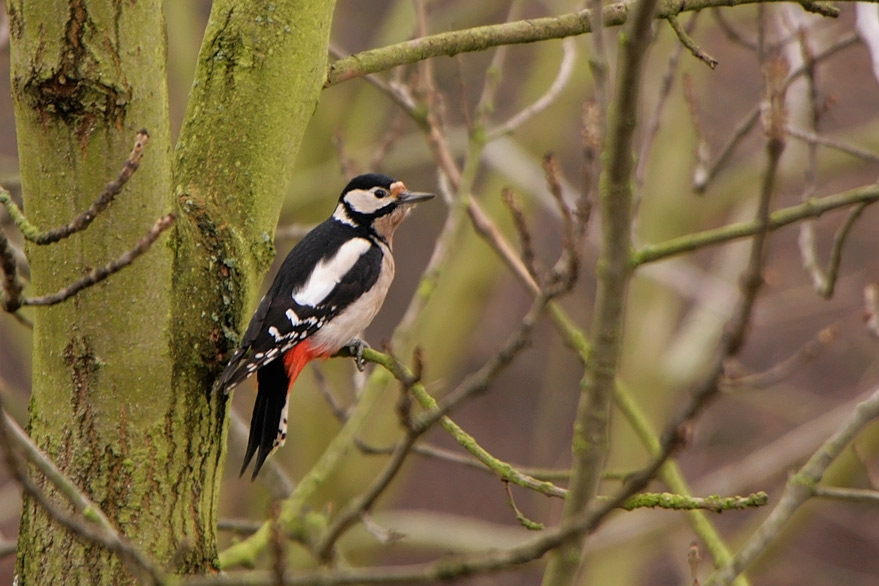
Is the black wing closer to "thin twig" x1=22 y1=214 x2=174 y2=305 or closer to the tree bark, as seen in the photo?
the tree bark

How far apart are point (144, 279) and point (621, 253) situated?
1.07m

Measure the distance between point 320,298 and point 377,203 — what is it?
82cm

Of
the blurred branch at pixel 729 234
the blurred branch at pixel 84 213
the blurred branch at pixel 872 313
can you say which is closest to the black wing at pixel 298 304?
the blurred branch at pixel 84 213

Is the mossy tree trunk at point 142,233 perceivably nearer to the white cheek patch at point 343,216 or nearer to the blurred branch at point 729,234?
the blurred branch at point 729,234

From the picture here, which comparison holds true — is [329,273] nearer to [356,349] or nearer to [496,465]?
[356,349]

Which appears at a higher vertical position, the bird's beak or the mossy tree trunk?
the bird's beak

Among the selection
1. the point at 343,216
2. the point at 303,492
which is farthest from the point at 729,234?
the point at 343,216

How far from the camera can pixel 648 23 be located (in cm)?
148

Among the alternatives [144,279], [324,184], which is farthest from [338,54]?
[324,184]

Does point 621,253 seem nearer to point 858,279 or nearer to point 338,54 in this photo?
point 338,54

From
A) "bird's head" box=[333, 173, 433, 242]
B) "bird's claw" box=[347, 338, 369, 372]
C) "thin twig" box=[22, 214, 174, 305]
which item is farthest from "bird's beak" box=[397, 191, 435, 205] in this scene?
"thin twig" box=[22, 214, 174, 305]

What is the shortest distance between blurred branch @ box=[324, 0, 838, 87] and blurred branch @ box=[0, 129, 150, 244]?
700mm

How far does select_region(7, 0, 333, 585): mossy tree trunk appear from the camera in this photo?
2016mm

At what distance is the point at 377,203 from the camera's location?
14.9ft
